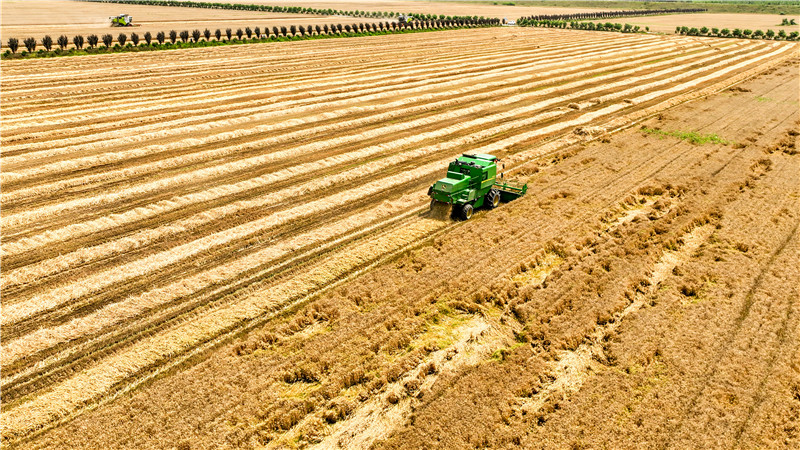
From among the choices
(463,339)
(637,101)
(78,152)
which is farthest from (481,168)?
(637,101)

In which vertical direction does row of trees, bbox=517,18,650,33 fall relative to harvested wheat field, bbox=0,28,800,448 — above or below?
above

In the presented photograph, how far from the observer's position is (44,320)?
11.6 metres

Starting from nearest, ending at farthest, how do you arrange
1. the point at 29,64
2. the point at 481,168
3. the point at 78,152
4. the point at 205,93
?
the point at 481,168
the point at 78,152
the point at 205,93
the point at 29,64

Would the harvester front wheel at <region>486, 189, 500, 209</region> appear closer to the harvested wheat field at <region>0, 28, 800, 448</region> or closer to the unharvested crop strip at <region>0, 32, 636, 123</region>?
the harvested wheat field at <region>0, 28, 800, 448</region>

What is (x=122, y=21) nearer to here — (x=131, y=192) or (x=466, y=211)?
(x=131, y=192)

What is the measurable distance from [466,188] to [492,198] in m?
1.62

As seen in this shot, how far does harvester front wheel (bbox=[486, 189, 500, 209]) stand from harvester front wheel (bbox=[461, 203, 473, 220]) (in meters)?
1.08

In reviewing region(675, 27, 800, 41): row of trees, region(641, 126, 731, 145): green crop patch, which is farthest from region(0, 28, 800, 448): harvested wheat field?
region(675, 27, 800, 41): row of trees

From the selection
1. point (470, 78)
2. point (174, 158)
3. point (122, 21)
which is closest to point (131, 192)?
point (174, 158)

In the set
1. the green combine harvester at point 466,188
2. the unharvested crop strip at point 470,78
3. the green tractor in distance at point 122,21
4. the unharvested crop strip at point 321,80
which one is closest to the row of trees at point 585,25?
the unharvested crop strip at point 470,78

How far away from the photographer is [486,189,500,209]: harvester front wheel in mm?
17500

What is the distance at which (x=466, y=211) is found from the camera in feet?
54.4

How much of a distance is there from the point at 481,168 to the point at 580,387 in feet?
27.6

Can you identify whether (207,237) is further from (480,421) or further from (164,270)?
(480,421)
